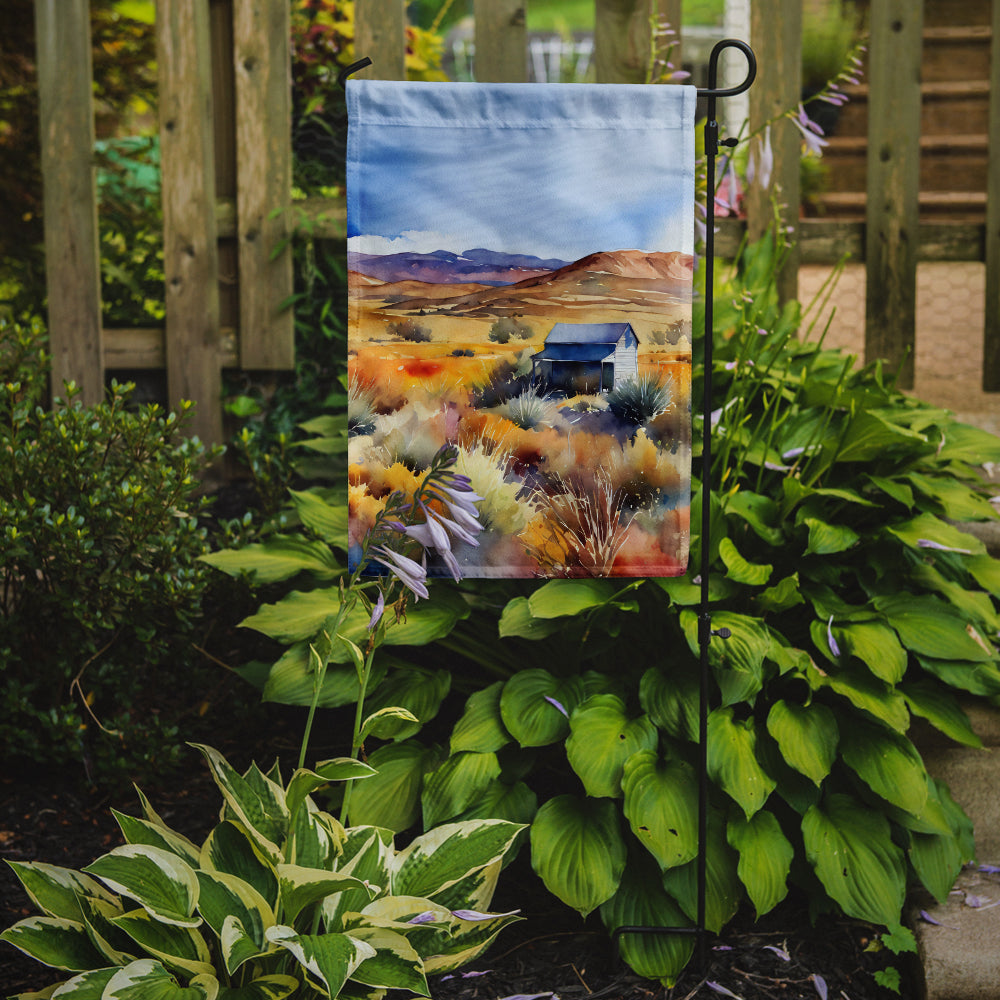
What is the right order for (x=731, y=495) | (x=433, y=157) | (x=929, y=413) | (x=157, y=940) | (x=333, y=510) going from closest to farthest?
(x=157, y=940)
(x=433, y=157)
(x=731, y=495)
(x=333, y=510)
(x=929, y=413)

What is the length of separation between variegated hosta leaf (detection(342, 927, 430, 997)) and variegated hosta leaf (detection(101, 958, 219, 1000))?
0.21 m

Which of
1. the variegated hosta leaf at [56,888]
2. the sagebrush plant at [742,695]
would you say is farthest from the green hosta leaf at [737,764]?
the variegated hosta leaf at [56,888]

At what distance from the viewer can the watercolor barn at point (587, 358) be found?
1.69 m

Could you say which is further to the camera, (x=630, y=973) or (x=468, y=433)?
(x=630, y=973)

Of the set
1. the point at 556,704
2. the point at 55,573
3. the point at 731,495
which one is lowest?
the point at 556,704

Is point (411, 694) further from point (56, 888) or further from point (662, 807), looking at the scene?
point (56, 888)

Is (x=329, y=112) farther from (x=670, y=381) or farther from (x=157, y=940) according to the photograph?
(x=157, y=940)

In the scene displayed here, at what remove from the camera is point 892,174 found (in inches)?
129

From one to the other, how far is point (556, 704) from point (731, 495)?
23.6 inches

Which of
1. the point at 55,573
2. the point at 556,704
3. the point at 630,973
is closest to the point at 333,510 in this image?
the point at 55,573

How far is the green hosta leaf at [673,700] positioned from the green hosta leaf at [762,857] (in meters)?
0.19

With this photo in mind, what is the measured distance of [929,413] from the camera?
9.02 feet

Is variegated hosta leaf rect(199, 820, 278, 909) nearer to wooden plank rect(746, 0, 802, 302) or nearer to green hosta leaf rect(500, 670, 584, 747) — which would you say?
green hosta leaf rect(500, 670, 584, 747)

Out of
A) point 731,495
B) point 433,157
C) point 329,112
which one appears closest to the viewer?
point 433,157
